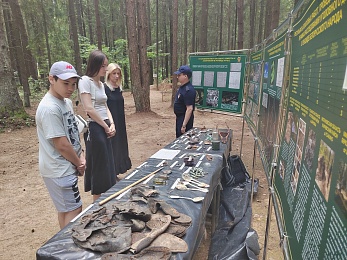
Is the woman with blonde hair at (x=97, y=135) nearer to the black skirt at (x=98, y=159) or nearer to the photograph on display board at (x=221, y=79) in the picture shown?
the black skirt at (x=98, y=159)

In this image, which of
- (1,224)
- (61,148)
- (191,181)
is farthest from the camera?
(1,224)

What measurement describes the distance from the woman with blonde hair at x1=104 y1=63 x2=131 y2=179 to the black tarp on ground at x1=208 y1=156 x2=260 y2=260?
162 cm

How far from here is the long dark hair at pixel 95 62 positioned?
9.86 feet

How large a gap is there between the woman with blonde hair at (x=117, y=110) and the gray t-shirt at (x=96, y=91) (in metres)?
0.39

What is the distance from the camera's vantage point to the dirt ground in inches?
114

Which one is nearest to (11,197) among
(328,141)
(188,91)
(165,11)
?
(188,91)

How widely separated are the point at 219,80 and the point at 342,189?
5.04m

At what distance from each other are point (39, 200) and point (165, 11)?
27.0 metres

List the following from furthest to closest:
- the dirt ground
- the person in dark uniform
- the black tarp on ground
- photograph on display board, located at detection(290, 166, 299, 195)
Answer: the person in dark uniform
the dirt ground
the black tarp on ground
photograph on display board, located at detection(290, 166, 299, 195)

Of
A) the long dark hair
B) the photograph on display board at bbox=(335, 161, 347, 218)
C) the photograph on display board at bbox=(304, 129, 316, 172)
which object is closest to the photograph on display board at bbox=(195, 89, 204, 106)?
the long dark hair

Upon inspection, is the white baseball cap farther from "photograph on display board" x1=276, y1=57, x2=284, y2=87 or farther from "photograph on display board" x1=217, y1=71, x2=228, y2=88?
"photograph on display board" x1=217, y1=71, x2=228, y2=88

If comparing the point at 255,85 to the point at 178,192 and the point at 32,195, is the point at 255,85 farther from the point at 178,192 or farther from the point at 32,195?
the point at 32,195

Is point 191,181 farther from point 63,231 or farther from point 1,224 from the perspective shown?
point 1,224

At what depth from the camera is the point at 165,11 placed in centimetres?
2722
